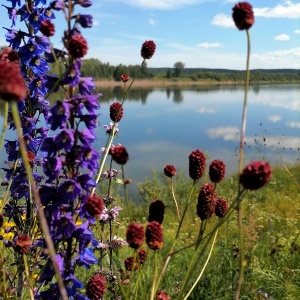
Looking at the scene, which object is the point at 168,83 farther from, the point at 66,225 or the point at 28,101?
the point at 66,225

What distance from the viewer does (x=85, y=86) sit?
1373 mm

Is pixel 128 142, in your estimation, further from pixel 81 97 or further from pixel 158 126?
pixel 81 97

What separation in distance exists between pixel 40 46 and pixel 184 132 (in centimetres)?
2500

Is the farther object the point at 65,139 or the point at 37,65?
the point at 37,65

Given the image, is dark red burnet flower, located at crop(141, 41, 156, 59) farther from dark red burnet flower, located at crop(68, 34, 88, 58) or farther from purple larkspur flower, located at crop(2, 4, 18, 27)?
dark red burnet flower, located at crop(68, 34, 88, 58)

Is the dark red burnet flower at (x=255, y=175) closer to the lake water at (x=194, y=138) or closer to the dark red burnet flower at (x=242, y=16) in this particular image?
the dark red burnet flower at (x=242, y=16)

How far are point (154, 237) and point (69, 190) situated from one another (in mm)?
313

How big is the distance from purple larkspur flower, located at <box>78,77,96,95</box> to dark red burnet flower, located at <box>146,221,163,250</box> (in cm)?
48

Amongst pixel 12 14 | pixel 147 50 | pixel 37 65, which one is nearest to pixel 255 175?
pixel 147 50

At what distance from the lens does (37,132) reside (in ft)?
7.94

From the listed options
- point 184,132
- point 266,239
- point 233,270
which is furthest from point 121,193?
point 184,132

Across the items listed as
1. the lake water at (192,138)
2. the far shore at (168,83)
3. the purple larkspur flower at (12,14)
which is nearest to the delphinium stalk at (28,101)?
the purple larkspur flower at (12,14)

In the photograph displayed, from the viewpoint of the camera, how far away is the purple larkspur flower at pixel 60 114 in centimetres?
128

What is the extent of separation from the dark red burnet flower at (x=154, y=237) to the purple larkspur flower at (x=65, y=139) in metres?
0.37
